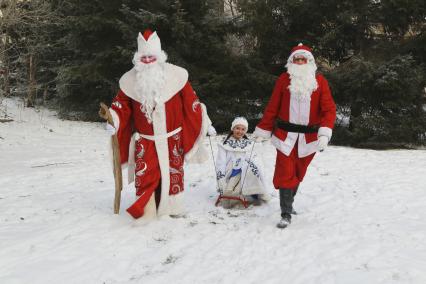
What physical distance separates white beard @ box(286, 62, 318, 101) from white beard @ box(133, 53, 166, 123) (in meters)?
1.45

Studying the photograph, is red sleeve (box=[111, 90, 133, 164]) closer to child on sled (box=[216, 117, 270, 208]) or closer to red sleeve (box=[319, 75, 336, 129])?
child on sled (box=[216, 117, 270, 208])

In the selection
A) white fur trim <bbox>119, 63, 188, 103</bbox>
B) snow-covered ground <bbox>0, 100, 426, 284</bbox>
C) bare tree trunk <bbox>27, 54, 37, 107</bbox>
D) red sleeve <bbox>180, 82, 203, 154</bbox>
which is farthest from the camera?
bare tree trunk <bbox>27, 54, 37, 107</bbox>

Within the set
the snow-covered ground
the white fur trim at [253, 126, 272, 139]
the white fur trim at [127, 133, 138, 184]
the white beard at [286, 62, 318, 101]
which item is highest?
the white beard at [286, 62, 318, 101]

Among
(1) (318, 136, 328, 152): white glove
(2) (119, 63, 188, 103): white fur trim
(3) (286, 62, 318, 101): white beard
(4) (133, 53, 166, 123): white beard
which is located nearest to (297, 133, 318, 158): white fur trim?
(1) (318, 136, 328, 152): white glove

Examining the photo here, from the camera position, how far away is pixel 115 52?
13.3 meters

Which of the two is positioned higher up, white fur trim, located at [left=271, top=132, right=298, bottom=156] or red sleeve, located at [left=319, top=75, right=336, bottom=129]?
red sleeve, located at [left=319, top=75, right=336, bottom=129]

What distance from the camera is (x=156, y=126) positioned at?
4676mm

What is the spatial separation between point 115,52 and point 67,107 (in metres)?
4.00

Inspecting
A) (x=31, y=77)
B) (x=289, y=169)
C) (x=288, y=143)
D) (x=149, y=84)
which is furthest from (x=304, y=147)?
(x=31, y=77)

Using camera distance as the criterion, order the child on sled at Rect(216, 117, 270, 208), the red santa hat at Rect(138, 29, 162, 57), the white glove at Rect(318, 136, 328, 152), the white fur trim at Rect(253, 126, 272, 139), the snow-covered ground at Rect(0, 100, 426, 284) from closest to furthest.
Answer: the snow-covered ground at Rect(0, 100, 426, 284), the white glove at Rect(318, 136, 328, 152), the red santa hat at Rect(138, 29, 162, 57), the white fur trim at Rect(253, 126, 272, 139), the child on sled at Rect(216, 117, 270, 208)

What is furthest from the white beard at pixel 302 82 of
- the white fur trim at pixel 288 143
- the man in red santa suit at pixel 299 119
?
the white fur trim at pixel 288 143

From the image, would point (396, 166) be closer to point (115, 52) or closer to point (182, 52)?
point (182, 52)

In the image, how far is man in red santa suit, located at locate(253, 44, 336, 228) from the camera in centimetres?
463

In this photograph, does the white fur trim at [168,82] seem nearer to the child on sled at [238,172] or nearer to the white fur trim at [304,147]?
the child on sled at [238,172]
